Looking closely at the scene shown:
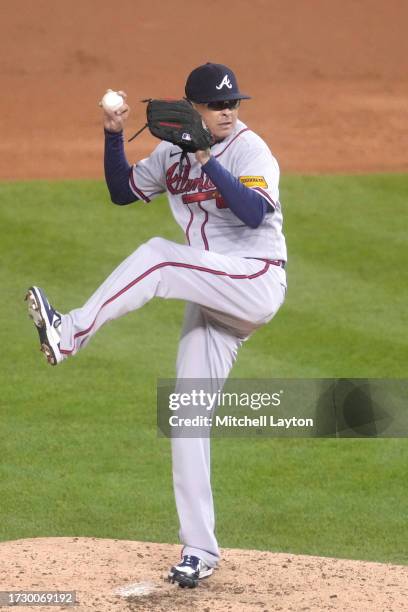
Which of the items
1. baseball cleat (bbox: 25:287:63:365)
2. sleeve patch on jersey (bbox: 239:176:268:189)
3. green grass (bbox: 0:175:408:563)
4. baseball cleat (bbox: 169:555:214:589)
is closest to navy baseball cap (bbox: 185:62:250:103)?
sleeve patch on jersey (bbox: 239:176:268:189)

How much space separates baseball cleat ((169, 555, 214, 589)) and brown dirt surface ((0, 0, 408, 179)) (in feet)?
28.7

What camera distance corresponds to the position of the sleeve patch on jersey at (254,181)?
18.8 ft

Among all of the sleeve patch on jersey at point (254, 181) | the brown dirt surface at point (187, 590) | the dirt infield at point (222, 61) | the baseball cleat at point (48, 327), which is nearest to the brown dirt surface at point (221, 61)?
the dirt infield at point (222, 61)

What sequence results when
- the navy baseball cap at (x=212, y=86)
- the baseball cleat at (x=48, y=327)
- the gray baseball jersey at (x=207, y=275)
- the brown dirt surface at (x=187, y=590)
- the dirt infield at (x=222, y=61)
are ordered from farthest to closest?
the dirt infield at (x=222, y=61), the navy baseball cap at (x=212, y=86), the brown dirt surface at (x=187, y=590), the gray baseball jersey at (x=207, y=275), the baseball cleat at (x=48, y=327)

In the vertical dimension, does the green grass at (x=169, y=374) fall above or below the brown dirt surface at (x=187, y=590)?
above

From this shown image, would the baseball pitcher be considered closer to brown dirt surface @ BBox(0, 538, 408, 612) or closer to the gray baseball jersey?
the gray baseball jersey

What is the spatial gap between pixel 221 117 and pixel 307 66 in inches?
492

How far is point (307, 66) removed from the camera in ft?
59.3

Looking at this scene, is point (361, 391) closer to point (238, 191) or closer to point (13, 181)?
point (238, 191)

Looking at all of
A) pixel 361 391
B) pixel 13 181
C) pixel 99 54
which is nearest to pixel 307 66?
pixel 99 54

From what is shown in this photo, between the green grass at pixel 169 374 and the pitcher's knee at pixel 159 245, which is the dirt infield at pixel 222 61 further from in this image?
the pitcher's knee at pixel 159 245

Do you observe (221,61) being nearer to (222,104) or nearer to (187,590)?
(222,104)

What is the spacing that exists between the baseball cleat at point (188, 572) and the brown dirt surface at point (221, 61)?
345 inches

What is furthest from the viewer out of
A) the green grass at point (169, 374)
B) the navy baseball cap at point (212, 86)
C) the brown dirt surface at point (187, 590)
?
the green grass at point (169, 374)
